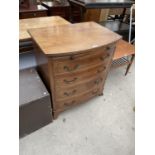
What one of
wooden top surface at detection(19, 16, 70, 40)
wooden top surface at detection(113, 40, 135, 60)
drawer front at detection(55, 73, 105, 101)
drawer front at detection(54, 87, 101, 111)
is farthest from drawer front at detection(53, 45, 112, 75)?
wooden top surface at detection(19, 16, 70, 40)

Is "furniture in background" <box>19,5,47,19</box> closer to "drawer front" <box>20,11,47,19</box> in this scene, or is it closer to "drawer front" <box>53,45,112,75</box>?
"drawer front" <box>20,11,47,19</box>

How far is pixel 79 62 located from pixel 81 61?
0.02 m

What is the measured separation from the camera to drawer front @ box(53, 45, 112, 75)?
3.58ft

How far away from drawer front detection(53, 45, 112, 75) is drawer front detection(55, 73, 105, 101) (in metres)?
0.19

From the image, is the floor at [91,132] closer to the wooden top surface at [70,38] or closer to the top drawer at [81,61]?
the top drawer at [81,61]

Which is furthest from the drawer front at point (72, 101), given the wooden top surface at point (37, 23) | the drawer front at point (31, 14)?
the drawer front at point (31, 14)

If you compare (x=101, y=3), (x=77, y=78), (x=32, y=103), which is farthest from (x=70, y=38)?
(x=101, y=3)

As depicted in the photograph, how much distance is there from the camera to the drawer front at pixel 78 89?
1.30m
